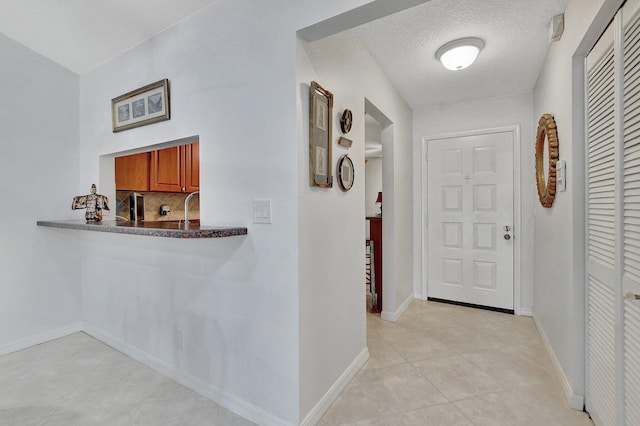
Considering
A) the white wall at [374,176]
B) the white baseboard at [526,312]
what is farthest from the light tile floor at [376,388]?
the white wall at [374,176]

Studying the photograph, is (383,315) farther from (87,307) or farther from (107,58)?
(107,58)

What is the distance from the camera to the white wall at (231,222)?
159 cm

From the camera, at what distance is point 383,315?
3195 mm

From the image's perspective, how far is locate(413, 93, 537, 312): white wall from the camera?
3281 millimetres

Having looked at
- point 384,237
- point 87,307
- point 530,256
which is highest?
point 384,237

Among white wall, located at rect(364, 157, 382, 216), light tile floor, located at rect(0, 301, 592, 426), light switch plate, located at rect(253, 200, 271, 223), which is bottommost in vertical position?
light tile floor, located at rect(0, 301, 592, 426)

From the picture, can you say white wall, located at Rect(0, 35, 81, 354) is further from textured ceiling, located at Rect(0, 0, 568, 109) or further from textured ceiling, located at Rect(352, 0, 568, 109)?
textured ceiling, located at Rect(352, 0, 568, 109)

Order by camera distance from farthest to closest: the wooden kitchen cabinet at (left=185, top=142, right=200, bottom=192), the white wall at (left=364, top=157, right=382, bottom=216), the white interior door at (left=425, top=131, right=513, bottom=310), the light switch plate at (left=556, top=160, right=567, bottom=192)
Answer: the white wall at (left=364, top=157, right=382, bottom=216) → the wooden kitchen cabinet at (left=185, top=142, right=200, bottom=192) → the white interior door at (left=425, top=131, right=513, bottom=310) → the light switch plate at (left=556, top=160, right=567, bottom=192)

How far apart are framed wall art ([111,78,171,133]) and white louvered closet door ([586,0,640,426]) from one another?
8.01 ft

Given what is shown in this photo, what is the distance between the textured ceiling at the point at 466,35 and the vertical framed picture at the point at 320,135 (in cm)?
84

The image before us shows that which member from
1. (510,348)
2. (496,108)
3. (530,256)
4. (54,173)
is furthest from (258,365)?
(496,108)

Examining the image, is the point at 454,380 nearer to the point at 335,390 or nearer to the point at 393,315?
the point at 335,390

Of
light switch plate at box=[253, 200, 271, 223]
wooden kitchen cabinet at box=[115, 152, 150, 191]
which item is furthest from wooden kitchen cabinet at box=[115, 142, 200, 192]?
light switch plate at box=[253, 200, 271, 223]

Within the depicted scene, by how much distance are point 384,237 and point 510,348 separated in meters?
1.41
